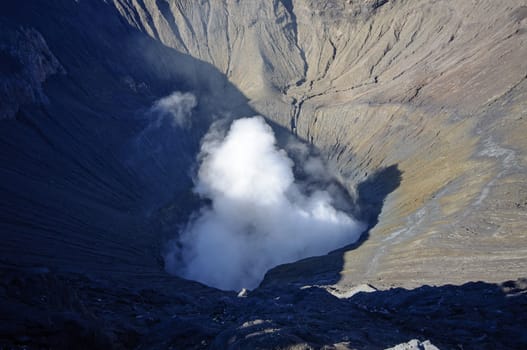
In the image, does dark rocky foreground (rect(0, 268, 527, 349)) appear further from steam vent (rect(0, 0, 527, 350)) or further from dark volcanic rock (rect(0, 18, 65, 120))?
dark volcanic rock (rect(0, 18, 65, 120))

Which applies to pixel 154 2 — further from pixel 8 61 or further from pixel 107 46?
pixel 8 61

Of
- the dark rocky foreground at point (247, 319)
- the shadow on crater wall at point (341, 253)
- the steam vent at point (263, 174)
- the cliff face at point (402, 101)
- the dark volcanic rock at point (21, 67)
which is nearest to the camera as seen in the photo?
the dark rocky foreground at point (247, 319)

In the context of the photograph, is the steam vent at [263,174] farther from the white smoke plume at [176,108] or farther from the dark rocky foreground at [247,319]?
the white smoke plume at [176,108]

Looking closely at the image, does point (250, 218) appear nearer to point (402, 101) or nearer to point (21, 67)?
point (402, 101)

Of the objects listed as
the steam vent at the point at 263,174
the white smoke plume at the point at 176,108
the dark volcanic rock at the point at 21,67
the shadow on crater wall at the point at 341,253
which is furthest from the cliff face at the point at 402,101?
the dark volcanic rock at the point at 21,67

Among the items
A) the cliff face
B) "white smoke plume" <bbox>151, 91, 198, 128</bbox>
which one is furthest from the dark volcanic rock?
the cliff face

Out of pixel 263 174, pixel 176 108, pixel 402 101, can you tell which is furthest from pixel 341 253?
pixel 176 108
